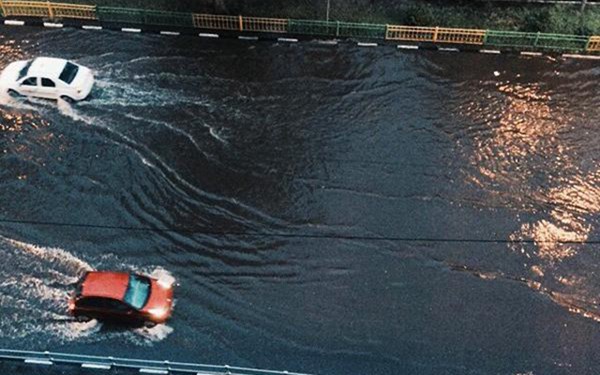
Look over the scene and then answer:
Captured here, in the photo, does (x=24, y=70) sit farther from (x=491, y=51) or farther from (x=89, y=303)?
(x=491, y=51)

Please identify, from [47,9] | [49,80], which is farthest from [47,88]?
[47,9]

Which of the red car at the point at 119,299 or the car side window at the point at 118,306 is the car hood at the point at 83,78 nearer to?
the red car at the point at 119,299

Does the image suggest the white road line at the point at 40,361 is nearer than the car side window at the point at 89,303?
Yes

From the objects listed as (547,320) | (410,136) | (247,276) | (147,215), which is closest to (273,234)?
(247,276)

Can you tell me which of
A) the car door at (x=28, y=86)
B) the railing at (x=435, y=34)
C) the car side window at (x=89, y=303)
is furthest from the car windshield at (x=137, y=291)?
the railing at (x=435, y=34)

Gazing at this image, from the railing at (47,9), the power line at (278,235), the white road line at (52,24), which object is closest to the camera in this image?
the power line at (278,235)

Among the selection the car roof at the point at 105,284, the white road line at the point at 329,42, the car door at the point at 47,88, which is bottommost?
the car roof at the point at 105,284

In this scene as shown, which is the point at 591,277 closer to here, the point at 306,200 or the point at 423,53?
the point at 306,200
